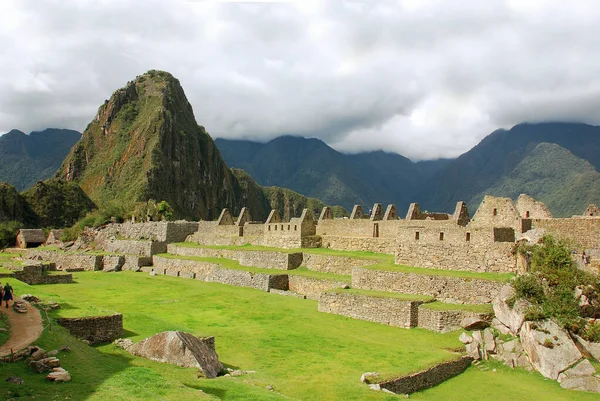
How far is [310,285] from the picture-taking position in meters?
22.1

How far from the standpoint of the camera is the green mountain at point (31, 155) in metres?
138

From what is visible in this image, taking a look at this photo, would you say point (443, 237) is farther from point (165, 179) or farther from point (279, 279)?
point (165, 179)

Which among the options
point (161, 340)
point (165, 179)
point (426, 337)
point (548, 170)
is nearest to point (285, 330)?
point (426, 337)

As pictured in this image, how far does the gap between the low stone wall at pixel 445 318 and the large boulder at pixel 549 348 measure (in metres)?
1.90

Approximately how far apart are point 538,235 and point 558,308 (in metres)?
4.35

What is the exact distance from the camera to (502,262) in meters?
16.6

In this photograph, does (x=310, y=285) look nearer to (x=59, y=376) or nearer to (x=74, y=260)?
(x=59, y=376)

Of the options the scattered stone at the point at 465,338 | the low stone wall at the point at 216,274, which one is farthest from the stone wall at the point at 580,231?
the low stone wall at the point at 216,274

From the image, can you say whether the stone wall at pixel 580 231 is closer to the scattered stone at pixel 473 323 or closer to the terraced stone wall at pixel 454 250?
the terraced stone wall at pixel 454 250

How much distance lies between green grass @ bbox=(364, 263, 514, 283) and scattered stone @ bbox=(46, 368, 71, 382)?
501 inches

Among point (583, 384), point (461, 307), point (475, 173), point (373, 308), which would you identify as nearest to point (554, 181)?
point (475, 173)

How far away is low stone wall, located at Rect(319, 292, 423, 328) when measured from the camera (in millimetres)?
16125

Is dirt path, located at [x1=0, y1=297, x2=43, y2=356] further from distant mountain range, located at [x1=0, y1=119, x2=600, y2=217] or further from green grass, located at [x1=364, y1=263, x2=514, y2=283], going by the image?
distant mountain range, located at [x1=0, y1=119, x2=600, y2=217]

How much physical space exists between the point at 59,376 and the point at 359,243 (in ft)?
60.1
